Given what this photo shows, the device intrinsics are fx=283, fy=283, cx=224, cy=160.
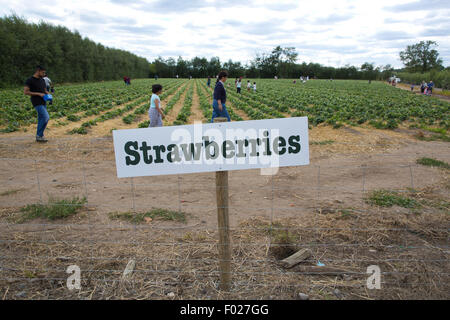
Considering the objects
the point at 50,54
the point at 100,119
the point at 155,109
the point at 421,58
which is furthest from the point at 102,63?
the point at 421,58

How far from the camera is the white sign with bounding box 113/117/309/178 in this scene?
232cm

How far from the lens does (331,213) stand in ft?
14.4

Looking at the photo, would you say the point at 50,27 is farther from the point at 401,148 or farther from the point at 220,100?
the point at 401,148

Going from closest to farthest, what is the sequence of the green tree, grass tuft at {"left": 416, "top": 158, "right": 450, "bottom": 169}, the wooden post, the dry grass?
the wooden post
the dry grass
grass tuft at {"left": 416, "top": 158, "right": 450, "bottom": 169}
the green tree

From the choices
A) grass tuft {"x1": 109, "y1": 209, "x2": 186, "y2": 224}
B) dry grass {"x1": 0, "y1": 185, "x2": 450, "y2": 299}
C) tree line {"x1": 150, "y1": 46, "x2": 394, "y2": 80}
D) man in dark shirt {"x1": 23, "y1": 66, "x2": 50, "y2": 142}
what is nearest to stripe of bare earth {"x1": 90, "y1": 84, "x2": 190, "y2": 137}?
man in dark shirt {"x1": 23, "y1": 66, "x2": 50, "y2": 142}

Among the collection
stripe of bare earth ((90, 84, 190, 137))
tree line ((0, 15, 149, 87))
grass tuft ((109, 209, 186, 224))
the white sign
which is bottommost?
grass tuft ((109, 209, 186, 224))

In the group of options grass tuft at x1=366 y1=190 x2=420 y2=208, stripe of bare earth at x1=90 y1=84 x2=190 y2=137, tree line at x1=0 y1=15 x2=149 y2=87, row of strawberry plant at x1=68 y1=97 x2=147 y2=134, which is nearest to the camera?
grass tuft at x1=366 y1=190 x2=420 y2=208

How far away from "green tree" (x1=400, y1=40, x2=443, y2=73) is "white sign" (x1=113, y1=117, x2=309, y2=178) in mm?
108486

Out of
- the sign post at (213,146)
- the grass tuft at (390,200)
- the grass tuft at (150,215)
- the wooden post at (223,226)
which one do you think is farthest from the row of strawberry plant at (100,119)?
the grass tuft at (390,200)

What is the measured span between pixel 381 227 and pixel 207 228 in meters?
2.42

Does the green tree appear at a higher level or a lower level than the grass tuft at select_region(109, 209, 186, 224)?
higher

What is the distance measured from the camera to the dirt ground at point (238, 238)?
2.83 m

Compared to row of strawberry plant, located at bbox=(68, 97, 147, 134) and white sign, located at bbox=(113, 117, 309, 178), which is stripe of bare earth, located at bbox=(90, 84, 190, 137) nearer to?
row of strawberry plant, located at bbox=(68, 97, 147, 134)

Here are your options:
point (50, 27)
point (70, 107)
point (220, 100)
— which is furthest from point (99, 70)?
point (220, 100)
